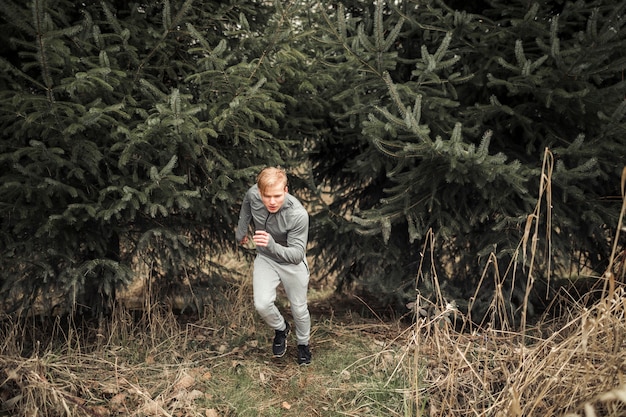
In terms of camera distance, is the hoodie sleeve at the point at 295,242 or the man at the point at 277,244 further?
the hoodie sleeve at the point at 295,242

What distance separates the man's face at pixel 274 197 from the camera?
370 centimetres

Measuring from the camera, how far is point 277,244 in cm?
382

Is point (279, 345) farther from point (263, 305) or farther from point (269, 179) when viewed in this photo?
point (269, 179)

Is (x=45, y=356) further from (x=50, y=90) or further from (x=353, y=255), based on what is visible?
(x=353, y=255)

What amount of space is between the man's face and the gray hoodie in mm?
143

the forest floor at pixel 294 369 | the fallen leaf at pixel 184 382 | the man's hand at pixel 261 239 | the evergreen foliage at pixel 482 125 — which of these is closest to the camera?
the forest floor at pixel 294 369

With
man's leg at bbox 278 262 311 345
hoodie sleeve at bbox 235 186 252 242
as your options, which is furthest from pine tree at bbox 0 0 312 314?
man's leg at bbox 278 262 311 345

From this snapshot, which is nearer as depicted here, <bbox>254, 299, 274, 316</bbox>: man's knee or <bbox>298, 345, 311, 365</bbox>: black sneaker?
<bbox>254, 299, 274, 316</bbox>: man's knee

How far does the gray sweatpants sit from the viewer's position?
398 cm

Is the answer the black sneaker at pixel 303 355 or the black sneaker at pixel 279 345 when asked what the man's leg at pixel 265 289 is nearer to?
the black sneaker at pixel 279 345

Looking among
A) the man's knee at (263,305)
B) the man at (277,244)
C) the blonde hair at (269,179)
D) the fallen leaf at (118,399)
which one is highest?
the blonde hair at (269,179)

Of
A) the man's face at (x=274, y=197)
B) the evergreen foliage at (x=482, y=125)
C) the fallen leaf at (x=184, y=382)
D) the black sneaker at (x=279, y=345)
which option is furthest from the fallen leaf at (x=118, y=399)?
the evergreen foliage at (x=482, y=125)

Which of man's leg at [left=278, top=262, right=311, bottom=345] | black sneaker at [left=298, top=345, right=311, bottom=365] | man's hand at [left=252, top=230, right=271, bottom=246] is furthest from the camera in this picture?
black sneaker at [left=298, top=345, right=311, bottom=365]

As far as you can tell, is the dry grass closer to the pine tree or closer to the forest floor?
the forest floor
